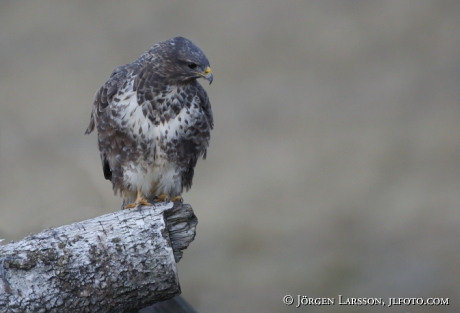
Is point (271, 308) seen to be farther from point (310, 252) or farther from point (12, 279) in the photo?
point (12, 279)

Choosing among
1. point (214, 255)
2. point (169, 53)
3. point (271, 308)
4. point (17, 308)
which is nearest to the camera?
point (17, 308)

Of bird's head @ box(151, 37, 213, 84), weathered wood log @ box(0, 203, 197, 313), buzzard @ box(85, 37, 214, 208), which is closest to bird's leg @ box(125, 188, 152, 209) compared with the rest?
buzzard @ box(85, 37, 214, 208)

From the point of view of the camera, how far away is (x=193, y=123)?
3.79 metres

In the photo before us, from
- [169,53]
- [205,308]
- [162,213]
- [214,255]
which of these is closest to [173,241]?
[162,213]

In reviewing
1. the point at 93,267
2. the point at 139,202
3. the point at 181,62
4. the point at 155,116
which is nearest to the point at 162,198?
the point at 139,202

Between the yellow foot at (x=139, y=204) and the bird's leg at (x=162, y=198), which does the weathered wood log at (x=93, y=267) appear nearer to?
the yellow foot at (x=139, y=204)

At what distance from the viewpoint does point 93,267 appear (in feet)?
9.38

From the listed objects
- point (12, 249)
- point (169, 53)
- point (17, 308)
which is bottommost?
point (17, 308)

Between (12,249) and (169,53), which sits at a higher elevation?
(169,53)

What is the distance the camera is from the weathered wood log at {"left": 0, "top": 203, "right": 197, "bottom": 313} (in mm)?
2766

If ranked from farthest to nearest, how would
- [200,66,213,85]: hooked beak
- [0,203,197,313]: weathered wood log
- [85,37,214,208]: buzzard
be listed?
[85,37,214,208]: buzzard
[200,66,213,85]: hooked beak
[0,203,197,313]: weathered wood log

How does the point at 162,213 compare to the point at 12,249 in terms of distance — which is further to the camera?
the point at 162,213

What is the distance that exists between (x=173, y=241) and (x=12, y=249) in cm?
82

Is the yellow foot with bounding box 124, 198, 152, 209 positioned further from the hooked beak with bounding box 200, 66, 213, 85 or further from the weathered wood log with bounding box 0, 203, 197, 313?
the hooked beak with bounding box 200, 66, 213, 85
